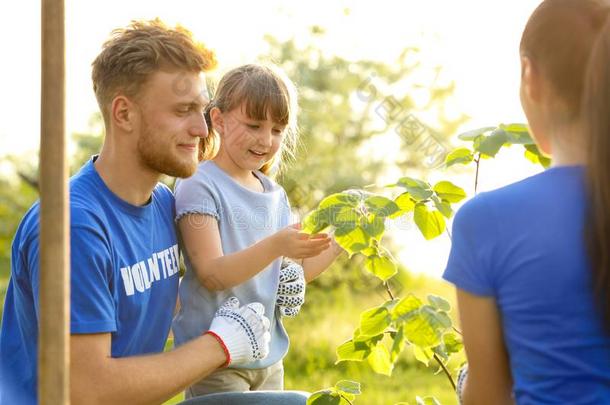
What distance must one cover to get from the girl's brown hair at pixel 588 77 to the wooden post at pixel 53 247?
0.64m

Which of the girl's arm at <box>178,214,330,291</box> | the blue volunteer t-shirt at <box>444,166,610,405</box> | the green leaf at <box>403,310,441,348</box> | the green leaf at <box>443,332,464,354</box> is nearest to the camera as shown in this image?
the blue volunteer t-shirt at <box>444,166,610,405</box>

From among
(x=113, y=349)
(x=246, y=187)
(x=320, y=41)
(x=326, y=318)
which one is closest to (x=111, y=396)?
(x=113, y=349)

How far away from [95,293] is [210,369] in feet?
0.91

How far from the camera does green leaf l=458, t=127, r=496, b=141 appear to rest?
Result: 1603 millimetres

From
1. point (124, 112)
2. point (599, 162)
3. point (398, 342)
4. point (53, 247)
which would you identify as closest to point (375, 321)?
point (398, 342)

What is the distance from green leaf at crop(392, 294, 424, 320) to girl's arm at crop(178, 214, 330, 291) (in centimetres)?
34

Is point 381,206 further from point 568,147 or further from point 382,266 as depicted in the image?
point 568,147

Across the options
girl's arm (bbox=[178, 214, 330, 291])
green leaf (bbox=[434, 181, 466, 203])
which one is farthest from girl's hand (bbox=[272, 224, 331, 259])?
green leaf (bbox=[434, 181, 466, 203])

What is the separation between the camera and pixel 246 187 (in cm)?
213

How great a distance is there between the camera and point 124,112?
6.56 ft

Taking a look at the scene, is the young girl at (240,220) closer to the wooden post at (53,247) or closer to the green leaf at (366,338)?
the green leaf at (366,338)

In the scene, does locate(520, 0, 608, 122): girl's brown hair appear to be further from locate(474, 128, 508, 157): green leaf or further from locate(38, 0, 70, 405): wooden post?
locate(38, 0, 70, 405): wooden post

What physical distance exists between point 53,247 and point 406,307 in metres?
0.66

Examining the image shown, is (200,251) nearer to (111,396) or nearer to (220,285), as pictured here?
(220,285)
